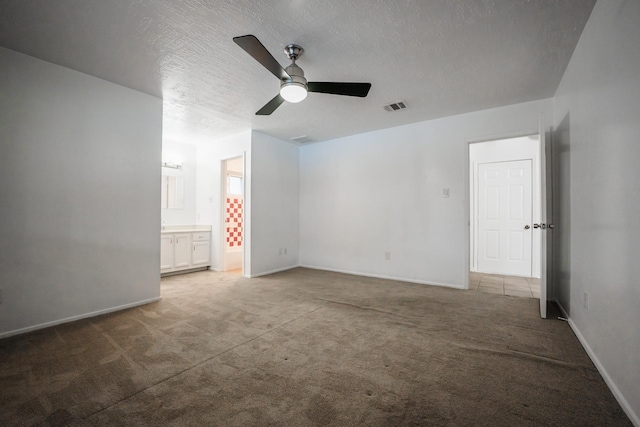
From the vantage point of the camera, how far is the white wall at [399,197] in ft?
12.8

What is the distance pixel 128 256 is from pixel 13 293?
91 cm

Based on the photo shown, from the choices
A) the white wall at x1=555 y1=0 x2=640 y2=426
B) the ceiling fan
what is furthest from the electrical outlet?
the ceiling fan

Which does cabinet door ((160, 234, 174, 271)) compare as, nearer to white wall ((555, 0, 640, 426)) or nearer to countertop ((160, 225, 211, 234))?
countertop ((160, 225, 211, 234))

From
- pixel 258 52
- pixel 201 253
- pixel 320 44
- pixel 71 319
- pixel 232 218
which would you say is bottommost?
pixel 71 319

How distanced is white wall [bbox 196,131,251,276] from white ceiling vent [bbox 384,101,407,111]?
239 centimetres

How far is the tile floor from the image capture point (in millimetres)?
3744

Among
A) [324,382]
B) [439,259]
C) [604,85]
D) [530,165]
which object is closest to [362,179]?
[439,259]

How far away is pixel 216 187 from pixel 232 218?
108 cm

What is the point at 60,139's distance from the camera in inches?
107

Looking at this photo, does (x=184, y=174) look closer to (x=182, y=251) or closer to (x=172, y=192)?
(x=172, y=192)

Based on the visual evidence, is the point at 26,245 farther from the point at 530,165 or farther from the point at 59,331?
the point at 530,165

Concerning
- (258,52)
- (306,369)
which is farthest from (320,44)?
(306,369)

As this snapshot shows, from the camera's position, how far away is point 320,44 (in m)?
2.35

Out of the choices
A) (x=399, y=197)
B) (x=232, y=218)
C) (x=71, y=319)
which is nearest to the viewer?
(x=71, y=319)
